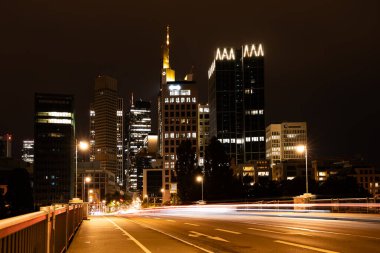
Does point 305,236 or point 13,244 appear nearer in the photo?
point 13,244

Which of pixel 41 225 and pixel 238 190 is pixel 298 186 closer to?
pixel 238 190

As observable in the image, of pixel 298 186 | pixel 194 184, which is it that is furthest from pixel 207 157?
pixel 298 186

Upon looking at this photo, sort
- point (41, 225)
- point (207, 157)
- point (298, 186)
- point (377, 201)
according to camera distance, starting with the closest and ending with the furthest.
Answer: point (41, 225) → point (377, 201) → point (207, 157) → point (298, 186)

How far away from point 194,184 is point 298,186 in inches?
1561

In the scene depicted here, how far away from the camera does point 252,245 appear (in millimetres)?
16875

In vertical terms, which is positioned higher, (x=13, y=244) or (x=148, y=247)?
(x=13, y=244)

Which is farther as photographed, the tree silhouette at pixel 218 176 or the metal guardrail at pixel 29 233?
the tree silhouette at pixel 218 176

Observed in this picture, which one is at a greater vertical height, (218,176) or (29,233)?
(218,176)

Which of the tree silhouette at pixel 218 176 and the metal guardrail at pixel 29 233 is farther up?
the tree silhouette at pixel 218 176

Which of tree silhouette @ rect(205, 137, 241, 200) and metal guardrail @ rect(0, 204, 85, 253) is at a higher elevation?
→ tree silhouette @ rect(205, 137, 241, 200)

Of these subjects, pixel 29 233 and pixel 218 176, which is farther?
pixel 218 176

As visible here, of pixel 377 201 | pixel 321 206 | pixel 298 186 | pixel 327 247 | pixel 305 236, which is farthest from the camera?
pixel 298 186

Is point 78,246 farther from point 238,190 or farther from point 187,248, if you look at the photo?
point 238,190

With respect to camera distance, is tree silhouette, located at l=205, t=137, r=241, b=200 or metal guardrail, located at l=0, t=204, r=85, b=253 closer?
metal guardrail, located at l=0, t=204, r=85, b=253
